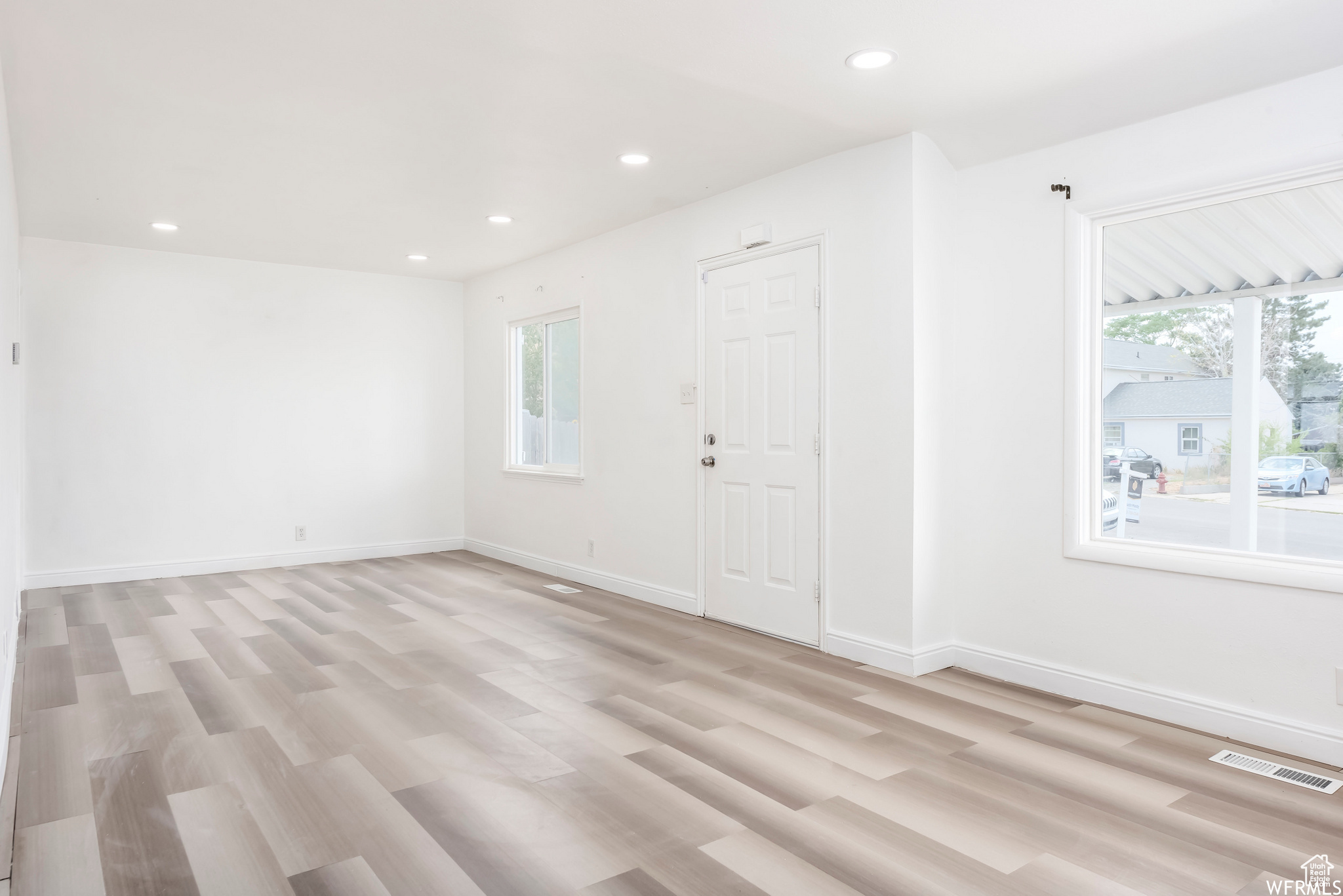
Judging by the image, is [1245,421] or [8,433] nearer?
[1245,421]

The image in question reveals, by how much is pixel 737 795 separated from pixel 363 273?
19.7ft

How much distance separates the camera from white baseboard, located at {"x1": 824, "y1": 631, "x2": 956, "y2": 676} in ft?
12.0

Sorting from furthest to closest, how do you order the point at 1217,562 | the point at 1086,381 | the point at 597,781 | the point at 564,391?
the point at 564,391, the point at 1086,381, the point at 1217,562, the point at 597,781

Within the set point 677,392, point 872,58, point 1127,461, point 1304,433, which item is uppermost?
point 872,58

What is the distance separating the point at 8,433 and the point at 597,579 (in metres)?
3.39

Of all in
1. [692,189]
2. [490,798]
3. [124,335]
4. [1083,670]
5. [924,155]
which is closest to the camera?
[490,798]

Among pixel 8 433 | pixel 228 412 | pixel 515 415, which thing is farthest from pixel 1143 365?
pixel 228 412

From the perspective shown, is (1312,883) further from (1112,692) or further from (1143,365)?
(1143,365)

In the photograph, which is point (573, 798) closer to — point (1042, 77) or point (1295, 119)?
point (1042, 77)

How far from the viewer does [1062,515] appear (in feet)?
11.3

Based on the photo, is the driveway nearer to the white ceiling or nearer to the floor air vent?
the floor air vent

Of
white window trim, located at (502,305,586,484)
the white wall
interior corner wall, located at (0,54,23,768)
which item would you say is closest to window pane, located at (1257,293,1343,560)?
white window trim, located at (502,305,586,484)

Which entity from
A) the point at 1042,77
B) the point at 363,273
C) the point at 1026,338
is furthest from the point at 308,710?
the point at 363,273

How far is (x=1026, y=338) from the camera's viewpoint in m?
3.59
